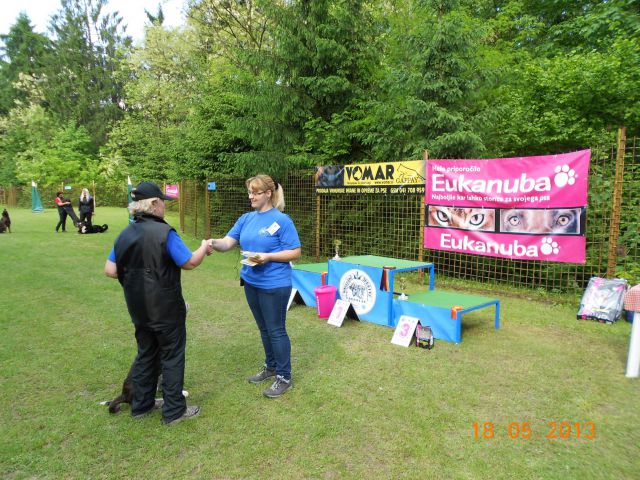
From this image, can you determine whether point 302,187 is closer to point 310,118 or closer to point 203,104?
point 310,118

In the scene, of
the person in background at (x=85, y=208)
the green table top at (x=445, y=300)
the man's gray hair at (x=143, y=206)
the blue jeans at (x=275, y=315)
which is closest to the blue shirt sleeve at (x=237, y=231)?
the blue jeans at (x=275, y=315)

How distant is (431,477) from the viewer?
2.49 metres

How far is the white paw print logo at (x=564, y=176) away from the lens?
5.89m

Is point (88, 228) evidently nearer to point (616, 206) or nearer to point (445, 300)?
point (445, 300)

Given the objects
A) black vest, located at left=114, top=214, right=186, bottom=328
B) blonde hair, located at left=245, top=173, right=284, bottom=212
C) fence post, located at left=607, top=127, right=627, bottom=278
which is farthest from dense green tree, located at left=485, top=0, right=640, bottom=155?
black vest, located at left=114, top=214, right=186, bottom=328

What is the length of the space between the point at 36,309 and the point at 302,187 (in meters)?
5.97

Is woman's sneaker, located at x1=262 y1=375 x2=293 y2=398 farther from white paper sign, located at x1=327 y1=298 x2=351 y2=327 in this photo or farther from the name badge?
white paper sign, located at x1=327 y1=298 x2=351 y2=327

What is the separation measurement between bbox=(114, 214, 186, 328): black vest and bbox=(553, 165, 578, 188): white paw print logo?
17.7ft

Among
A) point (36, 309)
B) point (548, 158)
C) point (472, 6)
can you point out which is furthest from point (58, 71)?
point (548, 158)

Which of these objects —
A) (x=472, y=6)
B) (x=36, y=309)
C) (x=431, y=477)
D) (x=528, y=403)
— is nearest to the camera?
(x=431, y=477)

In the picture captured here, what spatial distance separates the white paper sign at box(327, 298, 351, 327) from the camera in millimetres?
5453

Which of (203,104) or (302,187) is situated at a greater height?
(203,104)
